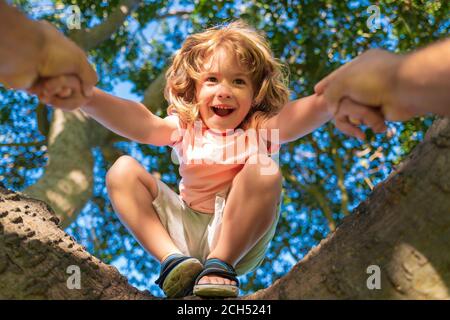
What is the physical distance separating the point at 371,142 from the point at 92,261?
16.5 feet

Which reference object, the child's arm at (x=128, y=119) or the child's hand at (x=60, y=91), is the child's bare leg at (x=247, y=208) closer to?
the child's arm at (x=128, y=119)

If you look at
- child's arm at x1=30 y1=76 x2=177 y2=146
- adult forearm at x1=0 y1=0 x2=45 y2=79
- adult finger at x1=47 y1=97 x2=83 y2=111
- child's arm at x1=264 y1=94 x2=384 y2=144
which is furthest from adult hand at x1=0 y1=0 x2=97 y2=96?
child's arm at x1=264 y1=94 x2=384 y2=144

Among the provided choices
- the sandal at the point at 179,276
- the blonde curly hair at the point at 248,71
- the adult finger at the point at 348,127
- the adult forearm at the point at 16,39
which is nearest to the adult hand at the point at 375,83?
the adult finger at the point at 348,127

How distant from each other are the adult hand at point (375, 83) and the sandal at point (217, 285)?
2.89ft

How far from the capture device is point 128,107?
276 centimetres

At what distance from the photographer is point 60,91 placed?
184 cm

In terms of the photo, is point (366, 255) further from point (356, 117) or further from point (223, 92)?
point (223, 92)

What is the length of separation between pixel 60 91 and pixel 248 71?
145cm

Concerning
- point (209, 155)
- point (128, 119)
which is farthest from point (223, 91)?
point (128, 119)

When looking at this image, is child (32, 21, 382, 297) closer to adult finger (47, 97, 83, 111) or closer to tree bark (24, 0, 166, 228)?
adult finger (47, 97, 83, 111)

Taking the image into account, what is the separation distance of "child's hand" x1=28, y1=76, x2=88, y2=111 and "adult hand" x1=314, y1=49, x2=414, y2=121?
31.7 inches

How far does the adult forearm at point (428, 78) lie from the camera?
142cm

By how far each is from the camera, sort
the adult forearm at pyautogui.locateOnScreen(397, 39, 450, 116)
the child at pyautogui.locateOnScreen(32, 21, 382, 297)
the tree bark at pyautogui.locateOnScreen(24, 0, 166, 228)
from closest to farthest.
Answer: the adult forearm at pyautogui.locateOnScreen(397, 39, 450, 116), the child at pyautogui.locateOnScreen(32, 21, 382, 297), the tree bark at pyautogui.locateOnScreen(24, 0, 166, 228)

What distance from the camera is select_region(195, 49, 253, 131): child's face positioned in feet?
9.88
